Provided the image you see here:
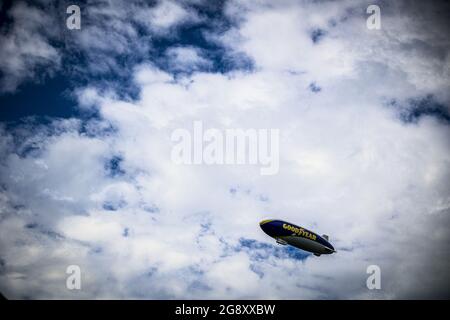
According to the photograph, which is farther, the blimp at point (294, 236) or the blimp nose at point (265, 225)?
the blimp nose at point (265, 225)

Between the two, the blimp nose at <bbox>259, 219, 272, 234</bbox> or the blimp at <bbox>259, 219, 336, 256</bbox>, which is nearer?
the blimp at <bbox>259, 219, 336, 256</bbox>

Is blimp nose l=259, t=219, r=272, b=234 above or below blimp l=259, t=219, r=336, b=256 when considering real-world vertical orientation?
above

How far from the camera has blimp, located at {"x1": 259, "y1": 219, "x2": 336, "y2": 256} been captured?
2549 inches

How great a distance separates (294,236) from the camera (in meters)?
64.7

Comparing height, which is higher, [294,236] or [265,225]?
[265,225]

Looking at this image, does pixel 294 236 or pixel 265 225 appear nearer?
pixel 294 236

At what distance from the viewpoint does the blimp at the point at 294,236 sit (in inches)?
2549

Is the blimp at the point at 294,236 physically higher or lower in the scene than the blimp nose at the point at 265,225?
lower
